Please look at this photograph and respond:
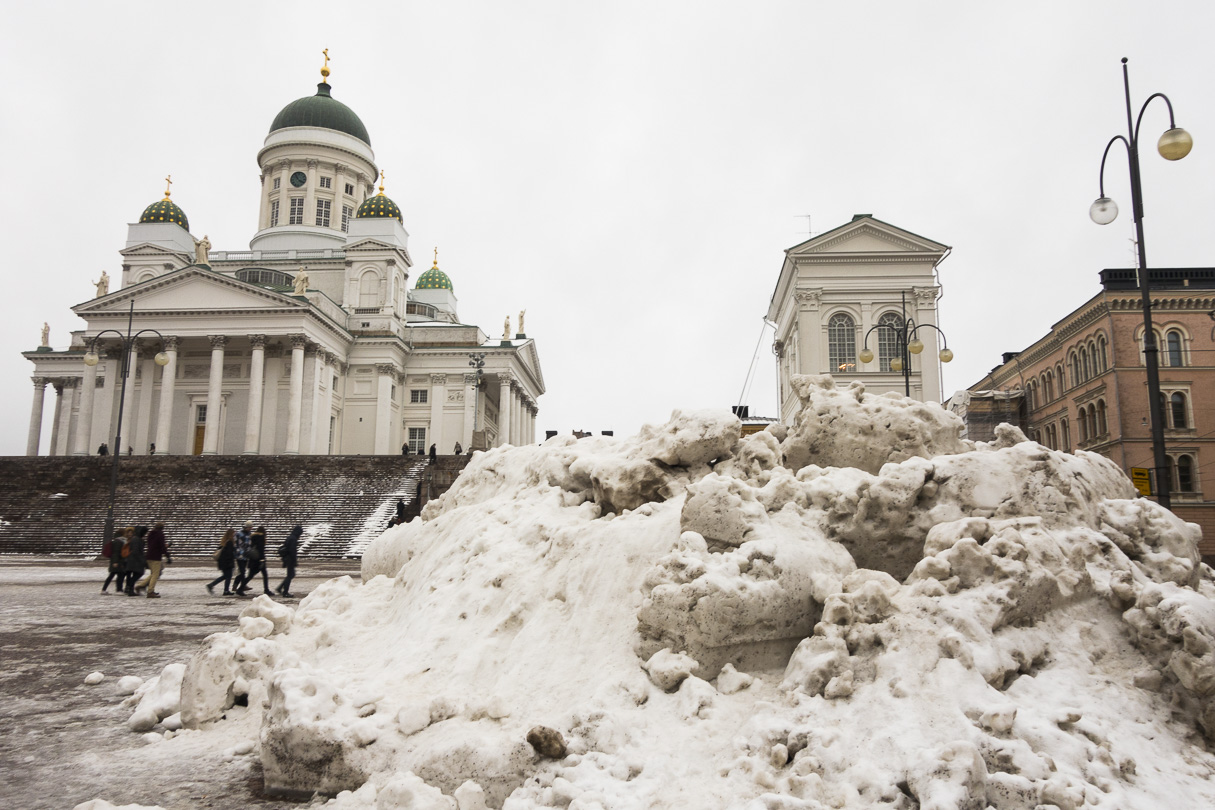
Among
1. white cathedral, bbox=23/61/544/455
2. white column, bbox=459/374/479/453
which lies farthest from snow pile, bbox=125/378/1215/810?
white column, bbox=459/374/479/453

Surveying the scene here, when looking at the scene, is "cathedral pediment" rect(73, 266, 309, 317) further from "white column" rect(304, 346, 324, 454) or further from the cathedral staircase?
the cathedral staircase

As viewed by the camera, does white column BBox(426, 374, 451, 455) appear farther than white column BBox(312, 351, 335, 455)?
Yes

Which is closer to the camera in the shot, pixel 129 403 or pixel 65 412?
pixel 129 403

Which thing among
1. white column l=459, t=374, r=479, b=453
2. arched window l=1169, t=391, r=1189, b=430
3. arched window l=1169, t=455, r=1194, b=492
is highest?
white column l=459, t=374, r=479, b=453

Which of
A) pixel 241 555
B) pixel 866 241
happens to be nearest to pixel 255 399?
pixel 866 241

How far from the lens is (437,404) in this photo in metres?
57.0

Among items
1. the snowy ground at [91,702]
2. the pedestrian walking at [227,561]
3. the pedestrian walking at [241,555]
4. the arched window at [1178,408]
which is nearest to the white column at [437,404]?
the pedestrian walking at [241,555]

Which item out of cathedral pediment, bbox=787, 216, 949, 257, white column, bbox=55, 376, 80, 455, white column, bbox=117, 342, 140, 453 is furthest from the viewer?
white column, bbox=55, 376, 80, 455

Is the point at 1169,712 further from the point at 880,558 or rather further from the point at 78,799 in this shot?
the point at 78,799

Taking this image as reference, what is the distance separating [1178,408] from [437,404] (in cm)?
4180

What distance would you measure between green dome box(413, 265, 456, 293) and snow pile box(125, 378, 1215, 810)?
220 feet

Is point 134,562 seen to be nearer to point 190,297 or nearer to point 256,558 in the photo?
point 256,558

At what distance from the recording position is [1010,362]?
49.4 metres

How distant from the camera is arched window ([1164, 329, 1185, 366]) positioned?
38.0 m
